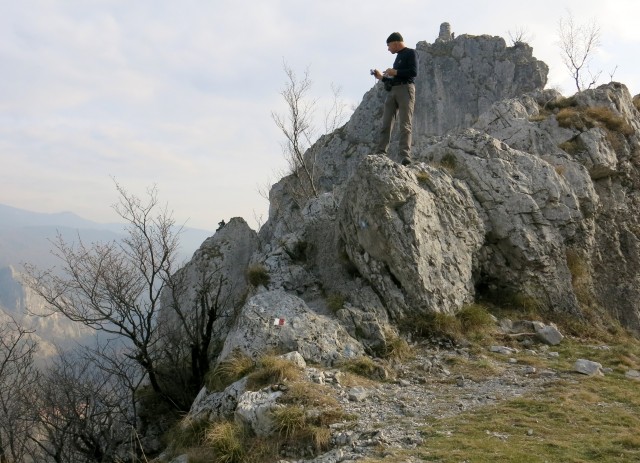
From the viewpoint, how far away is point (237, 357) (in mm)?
10258

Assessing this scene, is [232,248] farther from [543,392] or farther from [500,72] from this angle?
[500,72]

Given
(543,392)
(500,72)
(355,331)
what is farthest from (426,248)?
(500,72)

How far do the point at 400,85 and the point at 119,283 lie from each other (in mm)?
10178

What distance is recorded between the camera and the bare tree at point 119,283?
1377cm

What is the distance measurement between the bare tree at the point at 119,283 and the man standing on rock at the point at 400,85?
25.0 feet

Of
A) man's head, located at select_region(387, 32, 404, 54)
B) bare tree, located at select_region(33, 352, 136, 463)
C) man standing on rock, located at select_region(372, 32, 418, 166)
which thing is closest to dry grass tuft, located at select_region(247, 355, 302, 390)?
bare tree, located at select_region(33, 352, 136, 463)

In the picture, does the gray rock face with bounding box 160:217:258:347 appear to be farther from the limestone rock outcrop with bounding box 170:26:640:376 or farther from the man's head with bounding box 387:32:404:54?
the man's head with bounding box 387:32:404:54

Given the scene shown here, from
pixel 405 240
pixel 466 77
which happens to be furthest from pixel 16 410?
pixel 466 77

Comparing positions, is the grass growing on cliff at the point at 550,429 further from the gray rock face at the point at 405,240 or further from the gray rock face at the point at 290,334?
the gray rock face at the point at 405,240

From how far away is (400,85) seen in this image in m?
13.6

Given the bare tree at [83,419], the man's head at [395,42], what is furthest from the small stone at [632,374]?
the bare tree at [83,419]

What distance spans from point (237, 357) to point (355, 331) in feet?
9.33

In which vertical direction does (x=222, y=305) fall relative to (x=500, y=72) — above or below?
below

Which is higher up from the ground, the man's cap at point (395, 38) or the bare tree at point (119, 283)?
the man's cap at point (395, 38)
